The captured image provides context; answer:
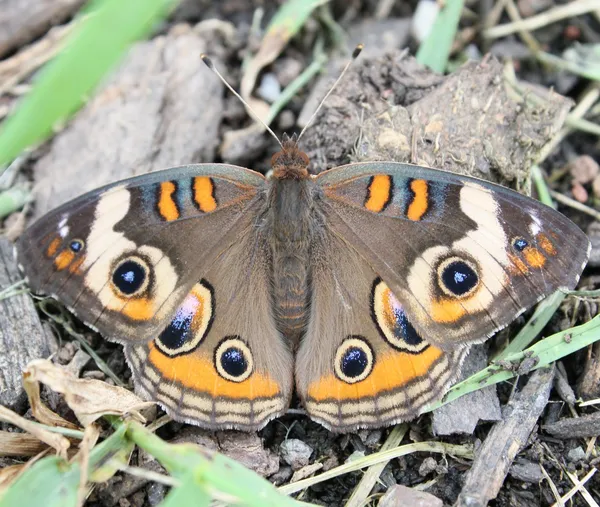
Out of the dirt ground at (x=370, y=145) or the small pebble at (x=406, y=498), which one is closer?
the small pebble at (x=406, y=498)

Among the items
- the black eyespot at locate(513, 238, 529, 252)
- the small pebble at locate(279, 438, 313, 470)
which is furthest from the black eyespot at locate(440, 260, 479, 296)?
the small pebble at locate(279, 438, 313, 470)

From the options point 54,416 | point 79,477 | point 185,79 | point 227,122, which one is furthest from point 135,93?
point 79,477

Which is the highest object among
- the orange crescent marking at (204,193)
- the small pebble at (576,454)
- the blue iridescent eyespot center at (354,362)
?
the orange crescent marking at (204,193)

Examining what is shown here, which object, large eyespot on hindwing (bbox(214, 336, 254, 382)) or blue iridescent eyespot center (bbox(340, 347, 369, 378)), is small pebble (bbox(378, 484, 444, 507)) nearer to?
blue iridescent eyespot center (bbox(340, 347, 369, 378))

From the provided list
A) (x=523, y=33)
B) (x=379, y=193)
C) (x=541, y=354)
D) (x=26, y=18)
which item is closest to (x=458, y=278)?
(x=379, y=193)

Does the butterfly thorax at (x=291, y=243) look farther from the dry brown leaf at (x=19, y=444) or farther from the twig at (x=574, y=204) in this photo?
the twig at (x=574, y=204)

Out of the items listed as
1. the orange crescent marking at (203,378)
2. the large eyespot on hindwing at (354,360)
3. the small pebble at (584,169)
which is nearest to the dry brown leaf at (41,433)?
the orange crescent marking at (203,378)
